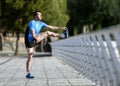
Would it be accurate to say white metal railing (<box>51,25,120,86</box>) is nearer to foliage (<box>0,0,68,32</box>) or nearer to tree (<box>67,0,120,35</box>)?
foliage (<box>0,0,68,32</box>)

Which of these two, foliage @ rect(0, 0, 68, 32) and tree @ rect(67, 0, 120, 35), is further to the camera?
tree @ rect(67, 0, 120, 35)

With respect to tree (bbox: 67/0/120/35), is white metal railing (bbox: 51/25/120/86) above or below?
below

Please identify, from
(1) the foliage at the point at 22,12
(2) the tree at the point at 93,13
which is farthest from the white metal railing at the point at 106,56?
(2) the tree at the point at 93,13

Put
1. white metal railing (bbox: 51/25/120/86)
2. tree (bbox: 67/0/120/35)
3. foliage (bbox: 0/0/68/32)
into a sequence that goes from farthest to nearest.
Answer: tree (bbox: 67/0/120/35) → foliage (bbox: 0/0/68/32) → white metal railing (bbox: 51/25/120/86)

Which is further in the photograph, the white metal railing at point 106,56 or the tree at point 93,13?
the tree at point 93,13

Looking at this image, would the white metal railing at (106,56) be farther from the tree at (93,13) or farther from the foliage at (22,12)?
the tree at (93,13)

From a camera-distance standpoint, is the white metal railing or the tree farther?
the tree

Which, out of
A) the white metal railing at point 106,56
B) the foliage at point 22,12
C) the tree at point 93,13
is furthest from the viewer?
the tree at point 93,13

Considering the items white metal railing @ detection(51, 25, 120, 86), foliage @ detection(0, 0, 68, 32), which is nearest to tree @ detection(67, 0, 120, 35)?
foliage @ detection(0, 0, 68, 32)

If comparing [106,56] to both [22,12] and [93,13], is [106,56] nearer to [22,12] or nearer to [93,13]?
[22,12]

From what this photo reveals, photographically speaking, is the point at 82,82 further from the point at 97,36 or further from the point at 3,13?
the point at 3,13

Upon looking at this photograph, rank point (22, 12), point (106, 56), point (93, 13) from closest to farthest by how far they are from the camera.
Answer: point (106, 56) < point (22, 12) < point (93, 13)

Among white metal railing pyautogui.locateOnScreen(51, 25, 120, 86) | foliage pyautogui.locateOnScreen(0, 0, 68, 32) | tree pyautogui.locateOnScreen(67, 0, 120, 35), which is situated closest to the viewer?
white metal railing pyautogui.locateOnScreen(51, 25, 120, 86)

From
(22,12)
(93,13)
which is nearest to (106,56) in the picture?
(22,12)
